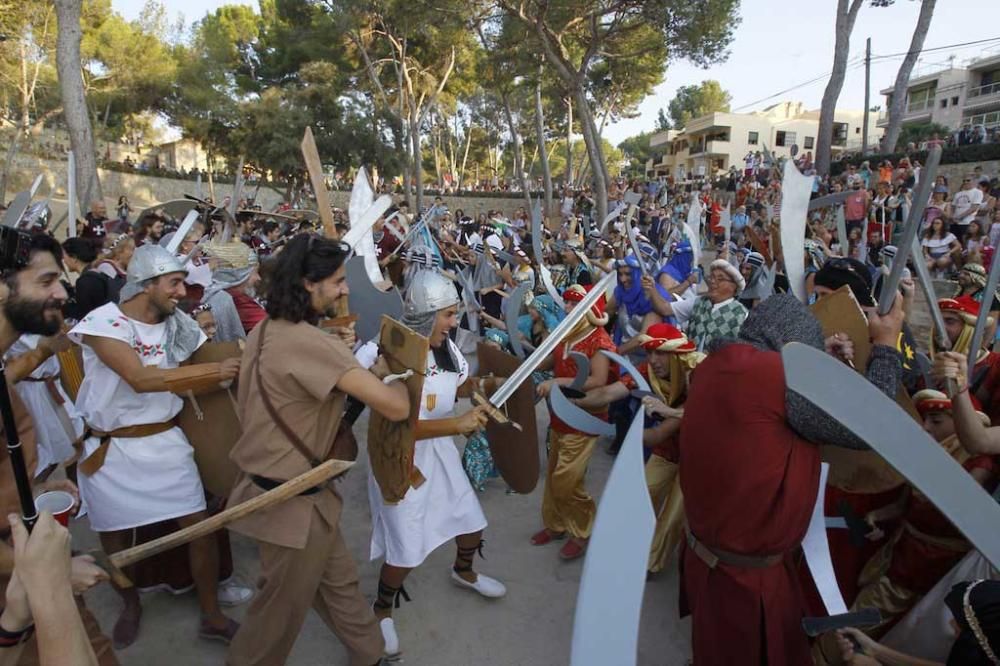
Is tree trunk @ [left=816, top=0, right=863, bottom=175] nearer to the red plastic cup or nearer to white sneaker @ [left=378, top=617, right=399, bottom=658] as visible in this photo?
white sneaker @ [left=378, top=617, right=399, bottom=658]

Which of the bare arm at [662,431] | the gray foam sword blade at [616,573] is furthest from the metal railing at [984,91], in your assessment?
the gray foam sword blade at [616,573]

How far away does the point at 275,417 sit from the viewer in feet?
6.54

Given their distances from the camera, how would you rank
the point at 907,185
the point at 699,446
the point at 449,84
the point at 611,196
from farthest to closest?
the point at 449,84, the point at 611,196, the point at 907,185, the point at 699,446

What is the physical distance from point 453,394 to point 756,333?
1.33 m

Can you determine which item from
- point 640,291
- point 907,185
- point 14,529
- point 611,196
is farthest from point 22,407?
point 611,196

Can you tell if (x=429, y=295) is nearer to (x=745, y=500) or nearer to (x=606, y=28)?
(x=745, y=500)

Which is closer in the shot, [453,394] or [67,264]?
[453,394]

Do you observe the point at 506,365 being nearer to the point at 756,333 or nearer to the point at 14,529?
the point at 756,333

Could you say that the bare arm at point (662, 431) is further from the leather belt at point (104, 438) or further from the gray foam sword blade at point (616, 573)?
the leather belt at point (104, 438)

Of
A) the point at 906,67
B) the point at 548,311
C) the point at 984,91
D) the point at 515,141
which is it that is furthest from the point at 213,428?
the point at 984,91

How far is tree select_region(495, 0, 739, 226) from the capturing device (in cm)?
1414

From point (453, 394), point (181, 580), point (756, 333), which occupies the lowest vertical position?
Answer: point (181, 580)

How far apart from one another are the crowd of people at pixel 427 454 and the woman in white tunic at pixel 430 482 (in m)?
0.01

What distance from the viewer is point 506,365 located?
2.87 meters
